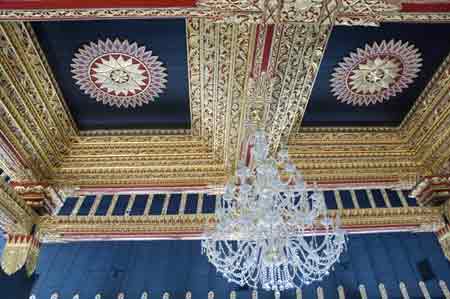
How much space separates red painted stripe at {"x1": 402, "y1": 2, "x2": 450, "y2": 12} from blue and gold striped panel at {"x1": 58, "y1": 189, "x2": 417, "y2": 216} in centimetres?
303

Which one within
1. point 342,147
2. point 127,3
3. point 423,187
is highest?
point 342,147

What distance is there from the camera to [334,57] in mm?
4133

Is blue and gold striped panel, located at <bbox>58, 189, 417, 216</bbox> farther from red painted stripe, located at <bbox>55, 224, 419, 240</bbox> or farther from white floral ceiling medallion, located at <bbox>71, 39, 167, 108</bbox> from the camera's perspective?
white floral ceiling medallion, located at <bbox>71, 39, 167, 108</bbox>

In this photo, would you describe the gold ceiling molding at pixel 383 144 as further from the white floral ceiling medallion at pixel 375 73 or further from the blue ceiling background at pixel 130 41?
the blue ceiling background at pixel 130 41

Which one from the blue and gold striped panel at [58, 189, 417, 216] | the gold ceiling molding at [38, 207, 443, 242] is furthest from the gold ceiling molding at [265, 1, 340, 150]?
the gold ceiling molding at [38, 207, 443, 242]

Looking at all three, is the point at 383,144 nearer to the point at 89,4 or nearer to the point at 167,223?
the point at 167,223

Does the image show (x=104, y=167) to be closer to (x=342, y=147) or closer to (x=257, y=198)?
(x=257, y=198)

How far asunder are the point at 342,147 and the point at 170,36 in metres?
3.06

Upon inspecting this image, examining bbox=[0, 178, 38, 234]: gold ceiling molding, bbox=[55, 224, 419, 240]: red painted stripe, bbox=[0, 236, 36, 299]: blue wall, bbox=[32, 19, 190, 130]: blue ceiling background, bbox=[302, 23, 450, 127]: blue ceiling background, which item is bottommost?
bbox=[0, 236, 36, 299]: blue wall

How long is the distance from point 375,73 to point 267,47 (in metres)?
1.73

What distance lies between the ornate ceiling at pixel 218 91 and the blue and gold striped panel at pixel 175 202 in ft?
0.85

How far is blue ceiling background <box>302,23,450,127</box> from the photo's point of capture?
3.82 m

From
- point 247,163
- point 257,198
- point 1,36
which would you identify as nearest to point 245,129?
point 247,163

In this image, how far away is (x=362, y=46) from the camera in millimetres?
4004
